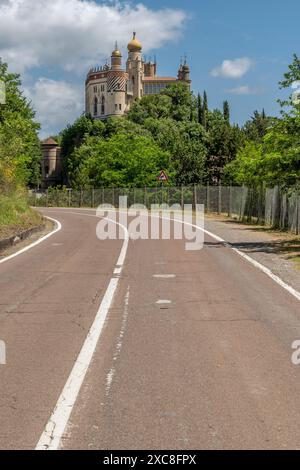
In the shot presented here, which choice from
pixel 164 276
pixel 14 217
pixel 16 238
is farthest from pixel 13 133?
pixel 164 276

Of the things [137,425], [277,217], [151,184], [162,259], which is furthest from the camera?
[151,184]

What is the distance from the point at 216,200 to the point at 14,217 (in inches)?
834

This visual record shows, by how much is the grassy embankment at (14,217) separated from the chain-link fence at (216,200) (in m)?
10.4

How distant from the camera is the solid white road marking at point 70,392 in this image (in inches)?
200

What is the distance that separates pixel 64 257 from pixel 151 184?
1949 inches

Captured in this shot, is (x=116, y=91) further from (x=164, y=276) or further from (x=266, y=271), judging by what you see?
(x=164, y=276)

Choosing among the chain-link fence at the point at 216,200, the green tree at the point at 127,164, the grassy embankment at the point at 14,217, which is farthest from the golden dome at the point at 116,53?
the grassy embankment at the point at 14,217

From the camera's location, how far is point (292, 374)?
686cm

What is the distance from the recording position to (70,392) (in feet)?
20.4

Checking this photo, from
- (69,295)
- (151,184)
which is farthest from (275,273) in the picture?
(151,184)

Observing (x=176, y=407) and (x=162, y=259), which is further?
(x=162, y=259)

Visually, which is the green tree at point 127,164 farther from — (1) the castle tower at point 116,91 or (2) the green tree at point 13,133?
(1) the castle tower at point 116,91
